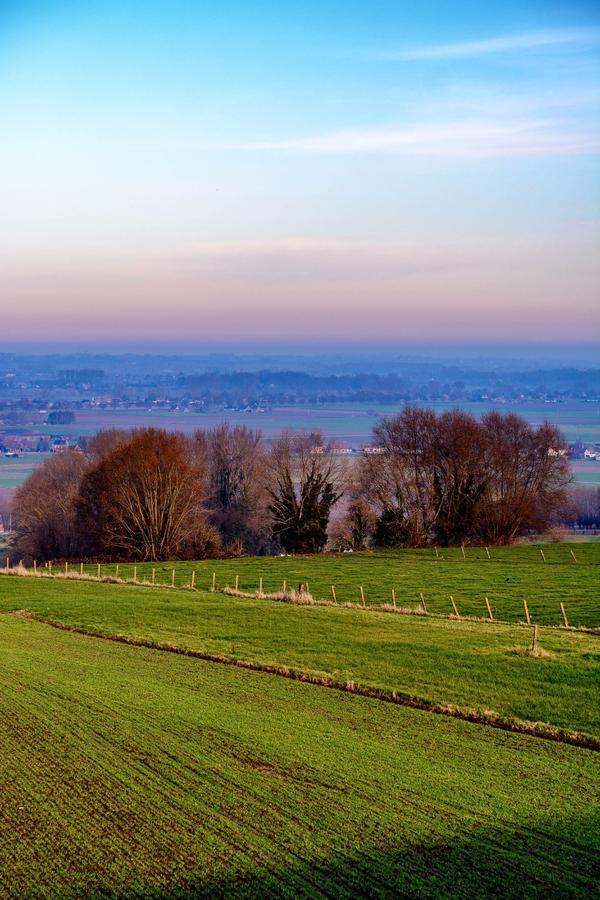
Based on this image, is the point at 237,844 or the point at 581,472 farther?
the point at 581,472

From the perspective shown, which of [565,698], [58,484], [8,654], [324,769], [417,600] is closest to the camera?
[324,769]

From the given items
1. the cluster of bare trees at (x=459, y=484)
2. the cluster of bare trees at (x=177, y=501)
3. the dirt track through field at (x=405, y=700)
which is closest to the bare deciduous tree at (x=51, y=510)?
the cluster of bare trees at (x=177, y=501)

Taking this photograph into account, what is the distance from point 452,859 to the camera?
11391 millimetres

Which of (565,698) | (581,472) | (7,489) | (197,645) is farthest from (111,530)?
(581,472)

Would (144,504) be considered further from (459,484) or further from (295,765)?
(295,765)

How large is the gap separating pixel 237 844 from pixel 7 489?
128 meters

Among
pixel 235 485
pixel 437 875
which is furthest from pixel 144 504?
pixel 437 875

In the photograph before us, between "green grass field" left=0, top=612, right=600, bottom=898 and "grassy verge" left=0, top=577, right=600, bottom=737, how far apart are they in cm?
218

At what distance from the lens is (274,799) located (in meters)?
13.5

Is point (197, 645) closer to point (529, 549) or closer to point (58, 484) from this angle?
point (529, 549)

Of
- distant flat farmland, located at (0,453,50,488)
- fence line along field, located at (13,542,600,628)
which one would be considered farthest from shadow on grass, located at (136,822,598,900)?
distant flat farmland, located at (0,453,50,488)

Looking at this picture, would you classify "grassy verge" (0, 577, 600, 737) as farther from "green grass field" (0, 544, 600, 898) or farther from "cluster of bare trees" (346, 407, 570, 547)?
"cluster of bare trees" (346, 407, 570, 547)

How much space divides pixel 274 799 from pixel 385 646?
42.2 feet

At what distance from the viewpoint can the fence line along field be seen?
36688 millimetres
